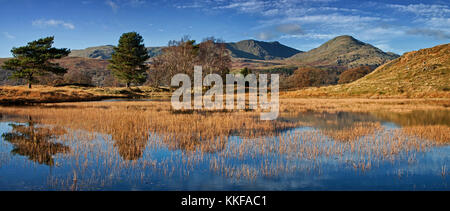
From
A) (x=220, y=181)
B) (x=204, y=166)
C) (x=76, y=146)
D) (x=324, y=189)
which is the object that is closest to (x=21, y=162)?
(x=76, y=146)

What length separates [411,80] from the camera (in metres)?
56.1

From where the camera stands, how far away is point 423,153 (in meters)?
10.8

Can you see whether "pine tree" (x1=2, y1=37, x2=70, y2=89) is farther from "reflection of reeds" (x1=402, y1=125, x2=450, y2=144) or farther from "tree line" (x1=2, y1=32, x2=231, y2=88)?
"reflection of reeds" (x1=402, y1=125, x2=450, y2=144)

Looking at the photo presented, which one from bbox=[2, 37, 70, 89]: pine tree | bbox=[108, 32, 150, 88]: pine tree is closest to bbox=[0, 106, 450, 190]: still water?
bbox=[2, 37, 70, 89]: pine tree

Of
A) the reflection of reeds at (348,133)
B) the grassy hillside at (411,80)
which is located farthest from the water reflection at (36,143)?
the grassy hillside at (411,80)

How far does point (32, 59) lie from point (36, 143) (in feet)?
166

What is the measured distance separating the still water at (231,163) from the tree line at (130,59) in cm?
4879

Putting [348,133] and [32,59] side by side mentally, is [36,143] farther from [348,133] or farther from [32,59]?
[32,59]

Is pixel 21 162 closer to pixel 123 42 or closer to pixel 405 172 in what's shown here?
pixel 405 172

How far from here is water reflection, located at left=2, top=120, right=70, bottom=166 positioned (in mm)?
10168

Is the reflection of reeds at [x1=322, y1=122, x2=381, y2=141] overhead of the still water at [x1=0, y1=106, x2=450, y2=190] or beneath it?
overhead

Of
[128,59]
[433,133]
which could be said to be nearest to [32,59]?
[128,59]
